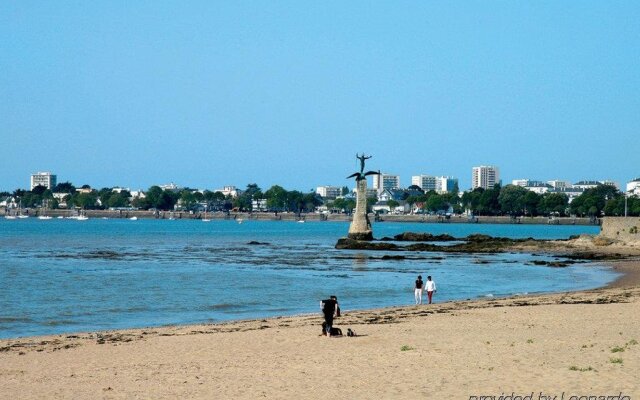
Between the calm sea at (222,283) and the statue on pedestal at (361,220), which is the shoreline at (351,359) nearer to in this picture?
the calm sea at (222,283)

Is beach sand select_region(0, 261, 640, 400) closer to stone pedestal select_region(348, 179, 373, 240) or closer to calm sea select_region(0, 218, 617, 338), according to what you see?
calm sea select_region(0, 218, 617, 338)

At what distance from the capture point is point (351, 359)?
18.0 meters

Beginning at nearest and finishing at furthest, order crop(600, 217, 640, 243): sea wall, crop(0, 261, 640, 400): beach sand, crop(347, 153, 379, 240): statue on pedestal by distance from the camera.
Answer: crop(0, 261, 640, 400): beach sand → crop(600, 217, 640, 243): sea wall → crop(347, 153, 379, 240): statue on pedestal

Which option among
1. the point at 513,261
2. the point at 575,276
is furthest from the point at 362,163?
the point at 575,276

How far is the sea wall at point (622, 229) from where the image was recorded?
74438mm

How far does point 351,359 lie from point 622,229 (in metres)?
63.2

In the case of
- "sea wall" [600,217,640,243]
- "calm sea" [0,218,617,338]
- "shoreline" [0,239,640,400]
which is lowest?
"calm sea" [0,218,617,338]

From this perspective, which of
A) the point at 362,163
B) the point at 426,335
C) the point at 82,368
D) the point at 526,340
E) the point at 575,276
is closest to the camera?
the point at 82,368

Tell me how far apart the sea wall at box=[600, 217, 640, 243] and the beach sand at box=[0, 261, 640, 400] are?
50420 mm

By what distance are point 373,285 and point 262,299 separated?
8353 millimetres

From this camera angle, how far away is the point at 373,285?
44.6m

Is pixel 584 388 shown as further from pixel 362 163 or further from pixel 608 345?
pixel 362 163

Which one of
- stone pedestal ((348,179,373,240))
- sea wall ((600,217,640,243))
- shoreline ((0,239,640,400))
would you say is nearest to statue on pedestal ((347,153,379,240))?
stone pedestal ((348,179,373,240))

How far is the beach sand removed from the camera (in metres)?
14.9
